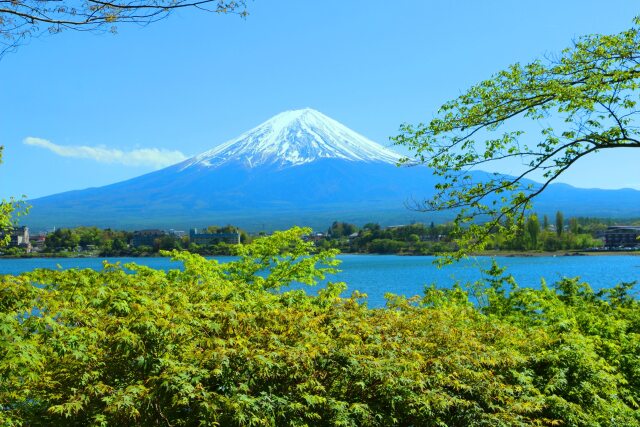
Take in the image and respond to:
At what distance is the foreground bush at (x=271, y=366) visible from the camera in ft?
12.1

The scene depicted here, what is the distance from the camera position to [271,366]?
3.84 m

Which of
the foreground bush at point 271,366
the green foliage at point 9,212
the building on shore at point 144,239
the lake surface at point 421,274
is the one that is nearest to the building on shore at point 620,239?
the lake surface at point 421,274

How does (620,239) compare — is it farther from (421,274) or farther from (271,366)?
(271,366)

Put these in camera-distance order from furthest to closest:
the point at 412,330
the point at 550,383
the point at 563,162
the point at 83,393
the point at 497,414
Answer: the point at 563,162
the point at 412,330
the point at 550,383
the point at 497,414
the point at 83,393

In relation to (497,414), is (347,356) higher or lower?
higher

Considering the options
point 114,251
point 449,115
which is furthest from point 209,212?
point 449,115

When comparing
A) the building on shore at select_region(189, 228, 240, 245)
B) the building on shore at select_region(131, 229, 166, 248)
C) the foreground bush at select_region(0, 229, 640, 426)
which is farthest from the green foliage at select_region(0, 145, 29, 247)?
the building on shore at select_region(131, 229, 166, 248)

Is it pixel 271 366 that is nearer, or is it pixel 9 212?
pixel 271 366

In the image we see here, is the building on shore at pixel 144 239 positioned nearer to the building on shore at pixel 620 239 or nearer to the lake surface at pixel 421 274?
the lake surface at pixel 421 274

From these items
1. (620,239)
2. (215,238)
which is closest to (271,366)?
(215,238)

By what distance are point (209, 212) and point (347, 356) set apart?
183 m

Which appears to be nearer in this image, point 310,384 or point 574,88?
point 310,384

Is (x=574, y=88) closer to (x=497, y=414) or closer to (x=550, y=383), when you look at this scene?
(x=550, y=383)

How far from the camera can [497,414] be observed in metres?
4.32
